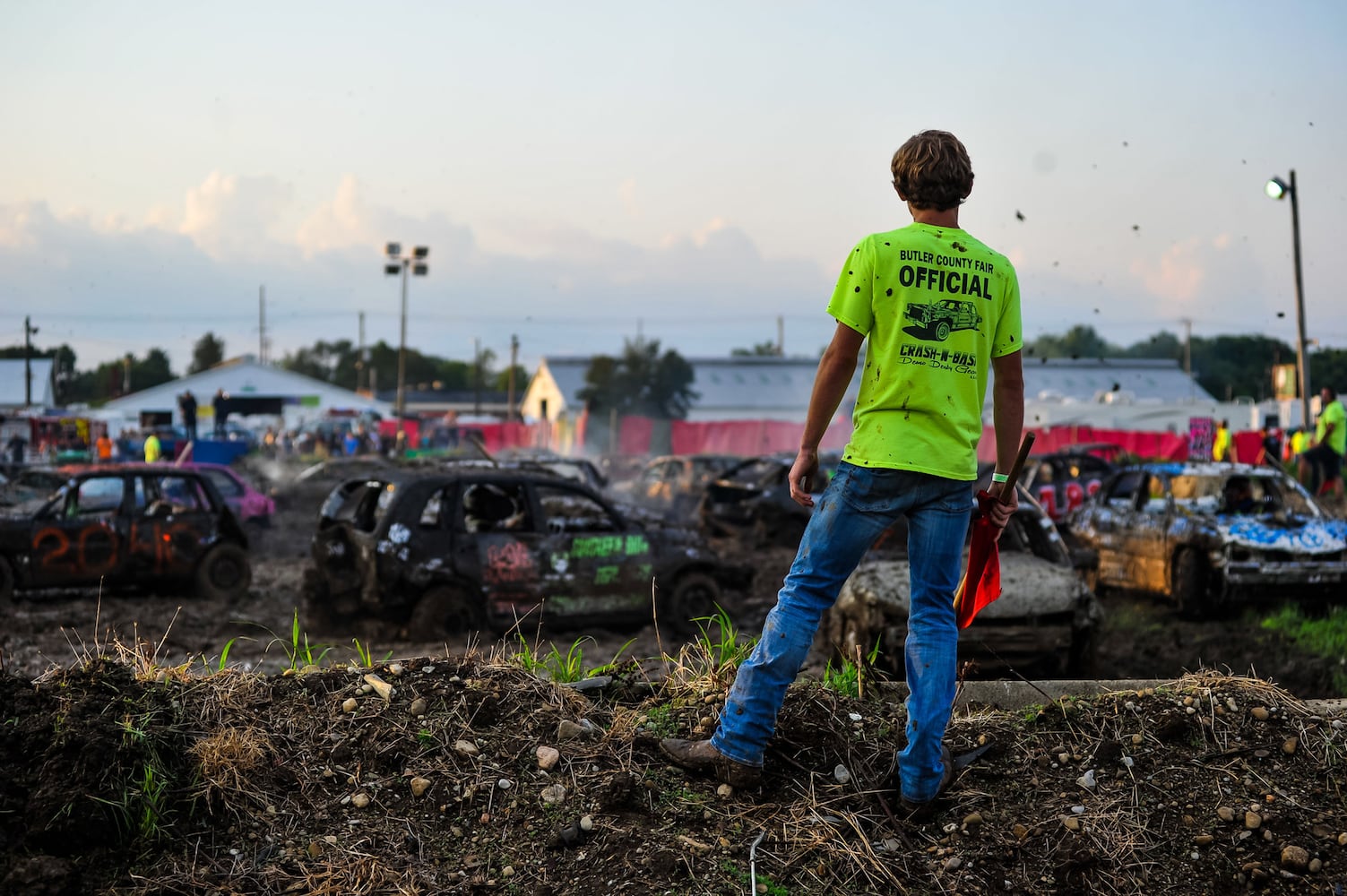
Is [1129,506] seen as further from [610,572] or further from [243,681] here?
[243,681]

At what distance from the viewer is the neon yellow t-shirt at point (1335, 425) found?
1823 centimetres

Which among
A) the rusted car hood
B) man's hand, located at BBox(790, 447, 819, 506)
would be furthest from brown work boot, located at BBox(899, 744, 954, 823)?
the rusted car hood

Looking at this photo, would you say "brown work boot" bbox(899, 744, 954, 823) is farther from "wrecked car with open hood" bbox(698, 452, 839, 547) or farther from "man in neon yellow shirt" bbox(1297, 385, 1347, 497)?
"man in neon yellow shirt" bbox(1297, 385, 1347, 497)

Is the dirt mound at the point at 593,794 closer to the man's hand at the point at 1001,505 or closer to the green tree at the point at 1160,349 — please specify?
the man's hand at the point at 1001,505

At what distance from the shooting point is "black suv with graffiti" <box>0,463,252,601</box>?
11391 millimetres

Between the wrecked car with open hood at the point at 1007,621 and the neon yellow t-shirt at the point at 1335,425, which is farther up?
the neon yellow t-shirt at the point at 1335,425

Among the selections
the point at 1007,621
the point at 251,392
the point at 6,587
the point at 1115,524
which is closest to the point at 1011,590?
the point at 1007,621

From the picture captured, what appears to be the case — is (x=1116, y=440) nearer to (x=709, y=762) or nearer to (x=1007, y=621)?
(x=1007, y=621)

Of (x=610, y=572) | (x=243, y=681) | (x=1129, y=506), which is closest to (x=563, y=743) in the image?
(x=243, y=681)

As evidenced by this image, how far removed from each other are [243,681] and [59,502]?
9248mm

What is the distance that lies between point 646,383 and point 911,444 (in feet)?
162

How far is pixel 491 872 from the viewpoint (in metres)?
3.04

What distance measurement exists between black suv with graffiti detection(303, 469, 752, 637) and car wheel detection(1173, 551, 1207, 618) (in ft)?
15.3

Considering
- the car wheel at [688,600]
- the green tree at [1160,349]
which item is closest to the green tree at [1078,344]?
the green tree at [1160,349]
